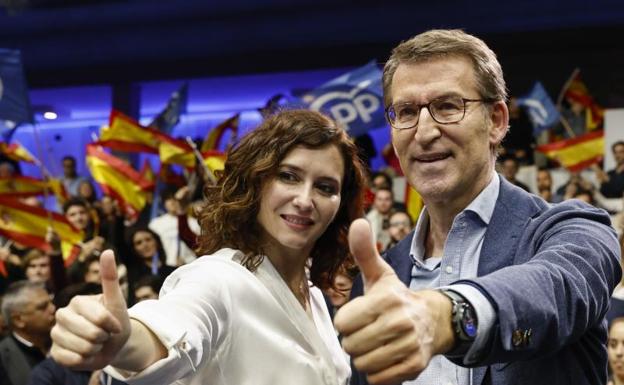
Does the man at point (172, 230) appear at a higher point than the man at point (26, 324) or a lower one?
lower

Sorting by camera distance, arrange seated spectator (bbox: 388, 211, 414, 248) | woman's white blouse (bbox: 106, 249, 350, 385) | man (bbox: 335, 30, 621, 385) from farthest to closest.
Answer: seated spectator (bbox: 388, 211, 414, 248), woman's white blouse (bbox: 106, 249, 350, 385), man (bbox: 335, 30, 621, 385)

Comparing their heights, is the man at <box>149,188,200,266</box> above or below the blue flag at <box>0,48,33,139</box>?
below

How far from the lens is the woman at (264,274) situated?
6.57 ft

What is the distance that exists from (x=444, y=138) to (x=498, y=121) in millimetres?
193

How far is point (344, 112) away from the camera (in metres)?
8.30

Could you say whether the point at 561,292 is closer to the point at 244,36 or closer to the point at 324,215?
the point at 324,215

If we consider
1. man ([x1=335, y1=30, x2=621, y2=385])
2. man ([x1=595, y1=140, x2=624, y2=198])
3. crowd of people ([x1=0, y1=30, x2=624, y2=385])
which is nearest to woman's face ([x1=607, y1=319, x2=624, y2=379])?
crowd of people ([x1=0, y1=30, x2=624, y2=385])

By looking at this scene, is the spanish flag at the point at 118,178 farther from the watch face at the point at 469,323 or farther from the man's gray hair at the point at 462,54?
the watch face at the point at 469,323

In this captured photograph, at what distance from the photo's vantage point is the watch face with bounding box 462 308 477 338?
1524 millimetres

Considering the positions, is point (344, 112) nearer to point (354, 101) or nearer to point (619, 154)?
point (354, 101)

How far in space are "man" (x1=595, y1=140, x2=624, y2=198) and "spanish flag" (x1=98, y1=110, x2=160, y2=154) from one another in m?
3.89

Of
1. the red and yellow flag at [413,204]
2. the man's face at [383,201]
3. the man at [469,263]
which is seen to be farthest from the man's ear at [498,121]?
the man's face at [383,201]

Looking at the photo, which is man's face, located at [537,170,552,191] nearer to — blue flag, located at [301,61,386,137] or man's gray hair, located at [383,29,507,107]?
blue flag, located at [301,61,386,137]

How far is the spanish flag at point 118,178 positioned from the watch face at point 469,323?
26.4 ft
